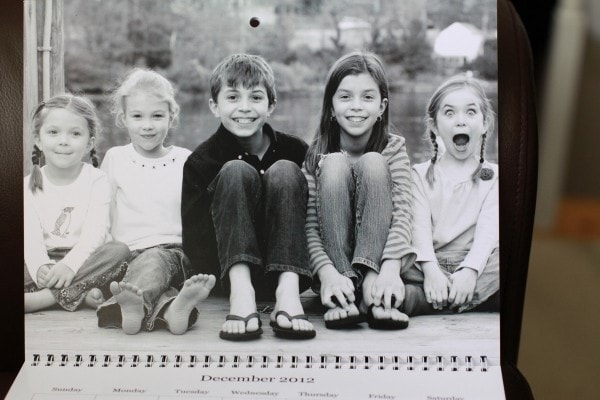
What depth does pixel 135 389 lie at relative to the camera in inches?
24.3

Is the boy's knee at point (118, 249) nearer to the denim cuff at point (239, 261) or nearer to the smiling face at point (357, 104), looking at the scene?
the denim cuff at point (239, 261)

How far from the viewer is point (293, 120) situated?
2.15 feet

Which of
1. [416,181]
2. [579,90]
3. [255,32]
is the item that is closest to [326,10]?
[255,32]

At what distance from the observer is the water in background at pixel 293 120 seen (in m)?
0.65

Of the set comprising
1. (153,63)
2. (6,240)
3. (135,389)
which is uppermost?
(153,63)

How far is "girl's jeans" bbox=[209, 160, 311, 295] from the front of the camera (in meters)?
0.65

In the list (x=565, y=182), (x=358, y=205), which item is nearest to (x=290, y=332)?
(x=358, y=205)

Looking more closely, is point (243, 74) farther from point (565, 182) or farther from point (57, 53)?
point (565, 182)

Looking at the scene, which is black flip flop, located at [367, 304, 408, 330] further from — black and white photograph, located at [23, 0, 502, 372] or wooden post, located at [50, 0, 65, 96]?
wooden post, located at [50, 0, 65, 96]

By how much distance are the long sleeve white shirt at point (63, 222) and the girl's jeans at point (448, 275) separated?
26 centimetres

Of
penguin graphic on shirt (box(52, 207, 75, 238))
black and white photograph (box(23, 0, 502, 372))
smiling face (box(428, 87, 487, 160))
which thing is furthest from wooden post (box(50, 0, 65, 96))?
smiling face (box(428, 87, 487, 160))

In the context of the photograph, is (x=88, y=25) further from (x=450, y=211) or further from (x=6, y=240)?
(x=450, y=211)

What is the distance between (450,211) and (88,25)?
341 millimetres

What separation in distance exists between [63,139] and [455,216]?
336 mm
